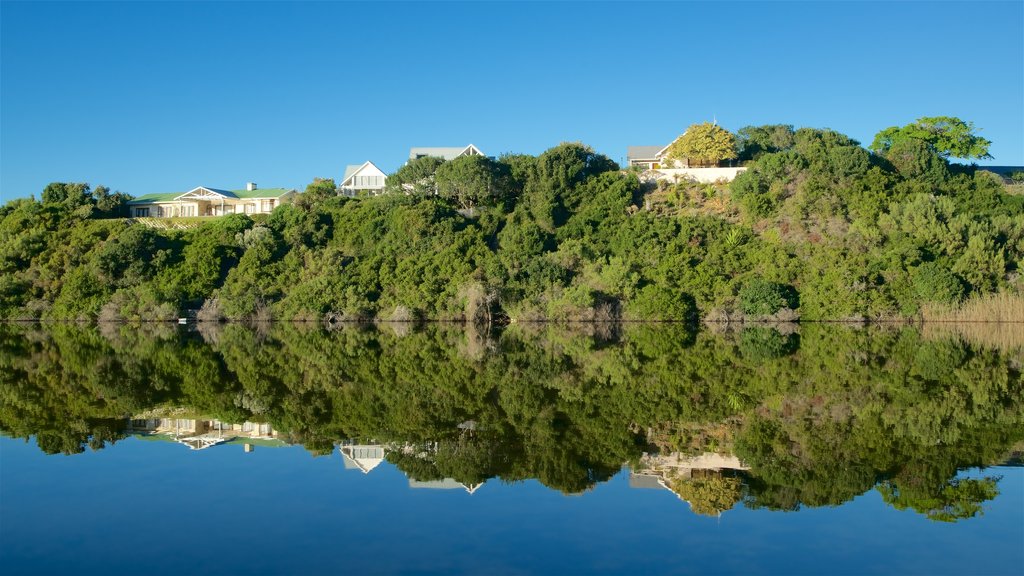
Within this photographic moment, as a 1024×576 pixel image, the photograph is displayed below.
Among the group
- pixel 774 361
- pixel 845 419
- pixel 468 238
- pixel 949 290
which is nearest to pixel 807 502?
pixel 845 419

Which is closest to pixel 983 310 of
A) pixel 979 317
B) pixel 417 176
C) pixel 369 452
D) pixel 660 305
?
pixel 979 317

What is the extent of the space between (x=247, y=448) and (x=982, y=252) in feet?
148

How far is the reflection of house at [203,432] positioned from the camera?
12445mm

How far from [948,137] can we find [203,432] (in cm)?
6955

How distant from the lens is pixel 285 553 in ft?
24.3

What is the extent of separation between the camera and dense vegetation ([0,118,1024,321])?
156ft

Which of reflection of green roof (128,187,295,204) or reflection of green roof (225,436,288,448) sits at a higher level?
reflection of green roof (128,187,295,204)

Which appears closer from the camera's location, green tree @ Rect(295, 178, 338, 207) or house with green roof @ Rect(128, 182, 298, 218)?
green tree @ Rect(295, 178, 338, 207)

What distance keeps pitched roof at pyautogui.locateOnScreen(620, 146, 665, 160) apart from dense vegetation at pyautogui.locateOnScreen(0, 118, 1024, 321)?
1258 centimetres

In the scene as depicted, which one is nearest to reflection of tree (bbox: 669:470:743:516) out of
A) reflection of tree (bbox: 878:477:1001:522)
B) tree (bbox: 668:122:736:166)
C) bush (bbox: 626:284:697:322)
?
reflection of tree (bbox: 878:477:1001:522)

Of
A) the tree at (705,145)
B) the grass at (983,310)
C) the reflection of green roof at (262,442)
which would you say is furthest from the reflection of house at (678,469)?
the tree at (705,145)

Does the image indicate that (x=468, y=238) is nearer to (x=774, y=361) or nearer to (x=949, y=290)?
(x=949, y=290)

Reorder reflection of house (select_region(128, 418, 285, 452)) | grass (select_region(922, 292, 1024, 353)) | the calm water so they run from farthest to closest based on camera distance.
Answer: grass (select_region(922, 292, 1024, 353)) < reflection of house (select_region(128, 418, 285, 452)) < the calm water

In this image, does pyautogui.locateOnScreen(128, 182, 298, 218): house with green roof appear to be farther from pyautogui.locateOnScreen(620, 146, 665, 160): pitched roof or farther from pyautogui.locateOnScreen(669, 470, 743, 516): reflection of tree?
pyautogui.locateOnScreen(669, 470, 743, 516): reflection of tree
